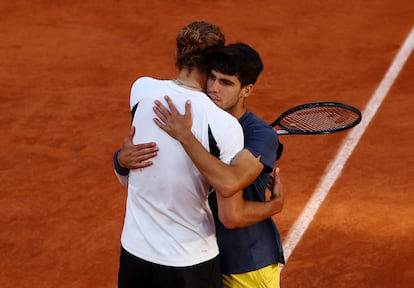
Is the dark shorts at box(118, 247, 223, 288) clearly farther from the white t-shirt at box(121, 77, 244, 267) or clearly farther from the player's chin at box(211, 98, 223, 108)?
the player's chin at box(211, 98, 223, 108)

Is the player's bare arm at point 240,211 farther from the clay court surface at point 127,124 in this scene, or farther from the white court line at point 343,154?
the white court line at point 343,154

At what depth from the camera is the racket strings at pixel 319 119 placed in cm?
567

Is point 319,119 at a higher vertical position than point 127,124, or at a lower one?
higher

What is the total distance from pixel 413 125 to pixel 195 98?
5.82 metres

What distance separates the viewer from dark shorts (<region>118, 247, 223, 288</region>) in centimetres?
454

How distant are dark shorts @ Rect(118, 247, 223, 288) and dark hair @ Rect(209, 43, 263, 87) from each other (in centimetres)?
95

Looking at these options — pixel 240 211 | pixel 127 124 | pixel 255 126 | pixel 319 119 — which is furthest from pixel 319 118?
pixel 127 124

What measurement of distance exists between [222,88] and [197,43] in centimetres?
31

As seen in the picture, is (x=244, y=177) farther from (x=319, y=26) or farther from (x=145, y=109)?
(x=319, y=26)

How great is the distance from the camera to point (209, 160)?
166 inches

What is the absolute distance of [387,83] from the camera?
10891 mm

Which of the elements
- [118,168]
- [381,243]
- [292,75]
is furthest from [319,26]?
[118,168]

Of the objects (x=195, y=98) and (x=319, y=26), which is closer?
(x=195, y=98)

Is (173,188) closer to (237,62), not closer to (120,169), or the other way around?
(120,169)
